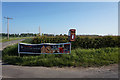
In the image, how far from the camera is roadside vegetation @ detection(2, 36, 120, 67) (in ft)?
22.2

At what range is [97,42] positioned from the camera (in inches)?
372

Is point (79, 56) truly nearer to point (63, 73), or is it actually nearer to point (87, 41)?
point (87, 41)

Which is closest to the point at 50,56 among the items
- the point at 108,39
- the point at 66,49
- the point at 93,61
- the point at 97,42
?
the point at 66,49

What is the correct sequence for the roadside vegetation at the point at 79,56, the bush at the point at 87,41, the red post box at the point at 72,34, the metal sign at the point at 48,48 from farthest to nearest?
1. the bush at the point at 87,41
2. the red post box at the point at 72,34
3. the metal sign at the point at 48,48
4. the roadside vegetation at the point at 79,56

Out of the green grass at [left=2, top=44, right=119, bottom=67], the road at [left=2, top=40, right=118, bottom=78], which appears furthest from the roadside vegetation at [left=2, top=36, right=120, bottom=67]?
the road at [left=2, top=40, right=118, bottom=78]

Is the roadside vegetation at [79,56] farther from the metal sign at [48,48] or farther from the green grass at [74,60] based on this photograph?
the metal sign at [48,48]

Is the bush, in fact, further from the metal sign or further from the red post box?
the metal sign

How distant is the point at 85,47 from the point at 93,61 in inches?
107

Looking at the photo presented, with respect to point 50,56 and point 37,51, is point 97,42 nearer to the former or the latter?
point 50,56

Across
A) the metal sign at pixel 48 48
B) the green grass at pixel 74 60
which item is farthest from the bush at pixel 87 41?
the metal sign at pixel 48 48

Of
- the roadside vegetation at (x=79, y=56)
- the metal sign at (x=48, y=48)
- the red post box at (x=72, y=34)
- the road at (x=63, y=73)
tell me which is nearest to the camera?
the road at (x=63, y=73)

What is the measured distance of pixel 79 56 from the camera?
750cm

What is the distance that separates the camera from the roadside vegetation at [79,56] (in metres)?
6.78

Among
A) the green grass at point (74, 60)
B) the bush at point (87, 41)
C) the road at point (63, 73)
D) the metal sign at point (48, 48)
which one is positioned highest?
the bush at point (87, 41)
